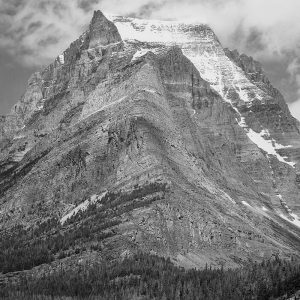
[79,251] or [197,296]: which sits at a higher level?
[79,251]

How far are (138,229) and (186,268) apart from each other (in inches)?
572

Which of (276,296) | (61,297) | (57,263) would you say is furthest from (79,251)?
(276,296)

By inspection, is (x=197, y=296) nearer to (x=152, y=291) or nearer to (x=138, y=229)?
(x=152, y=291)

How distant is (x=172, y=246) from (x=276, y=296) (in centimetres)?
4213

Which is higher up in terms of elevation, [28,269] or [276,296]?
[28,269]

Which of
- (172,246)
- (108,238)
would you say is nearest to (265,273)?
(172,246)

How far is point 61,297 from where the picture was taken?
6791 inches

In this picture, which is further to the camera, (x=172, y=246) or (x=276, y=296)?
(x=172, y=246)

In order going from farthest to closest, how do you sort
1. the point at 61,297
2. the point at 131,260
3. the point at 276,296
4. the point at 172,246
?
1. the point at 172,246
2. the point at 131,260
3. the point at 61,297
4. the point at 276,296

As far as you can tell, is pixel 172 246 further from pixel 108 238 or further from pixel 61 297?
Answer: pixel 61 297

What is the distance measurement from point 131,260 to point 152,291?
1173cm

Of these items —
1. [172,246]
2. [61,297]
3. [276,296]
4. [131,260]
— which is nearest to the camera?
[276,296]

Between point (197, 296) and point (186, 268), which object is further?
point (186, 268)

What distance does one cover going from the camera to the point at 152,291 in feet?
578
